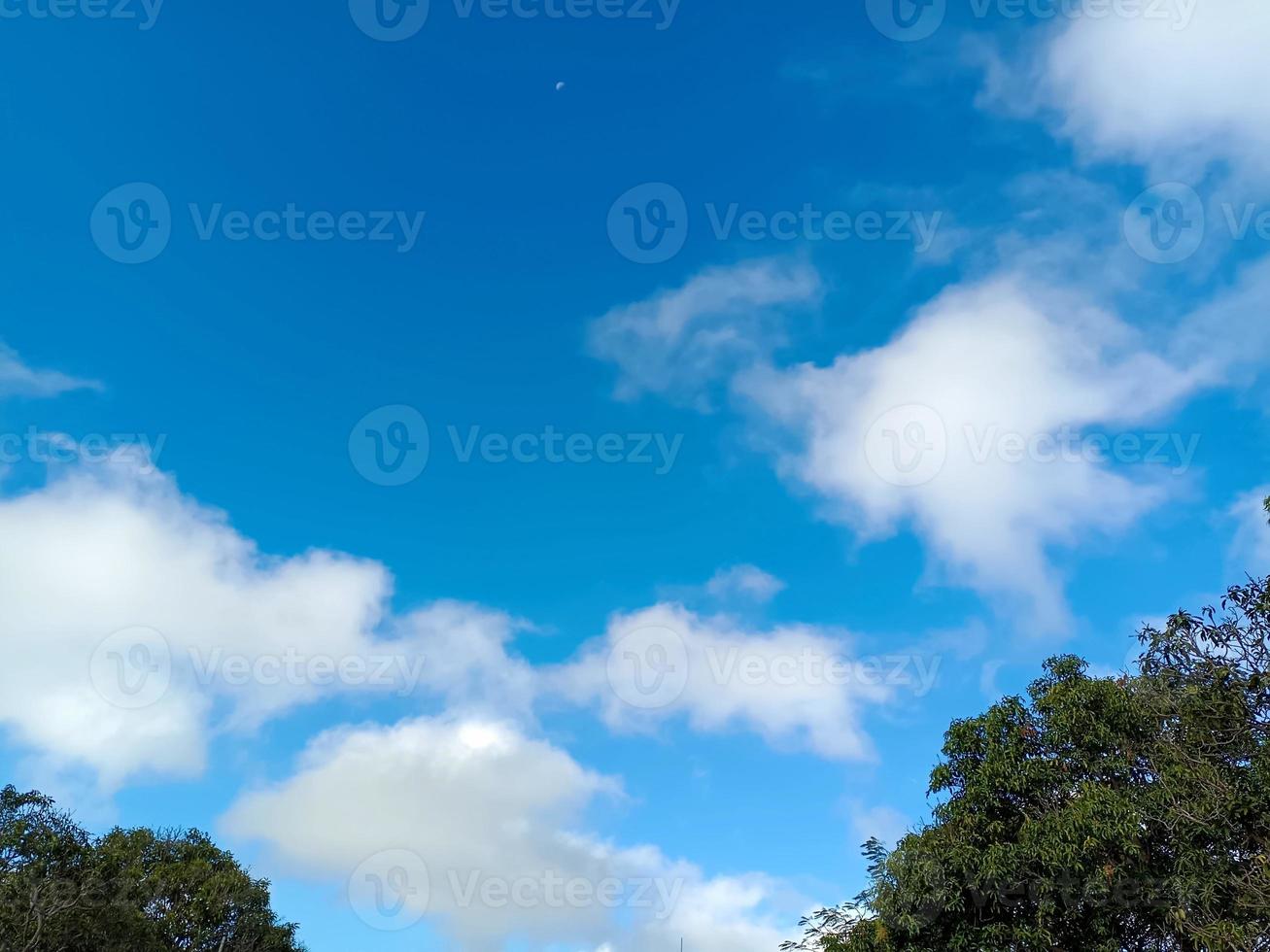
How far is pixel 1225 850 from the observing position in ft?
55.7

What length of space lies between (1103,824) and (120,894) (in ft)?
102

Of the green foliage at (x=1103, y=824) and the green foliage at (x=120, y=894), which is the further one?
the green foliage at (x=120, y=894)

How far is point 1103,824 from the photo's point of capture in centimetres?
1755

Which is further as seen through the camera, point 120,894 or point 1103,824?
point 120,894

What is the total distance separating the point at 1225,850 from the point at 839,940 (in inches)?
358

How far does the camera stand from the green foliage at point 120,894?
70.3 feet

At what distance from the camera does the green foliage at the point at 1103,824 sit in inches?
650

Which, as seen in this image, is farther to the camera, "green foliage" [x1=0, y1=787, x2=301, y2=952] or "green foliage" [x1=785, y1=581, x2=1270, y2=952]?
"green foliage" [x1=0, y1=787, x2=301, y2=952]

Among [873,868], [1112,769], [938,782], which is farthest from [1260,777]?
[873,868]

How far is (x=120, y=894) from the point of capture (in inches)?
1185

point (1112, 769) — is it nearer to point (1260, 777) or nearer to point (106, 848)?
point (1260, 777)

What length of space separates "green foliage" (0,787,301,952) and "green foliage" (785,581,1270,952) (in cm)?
1958

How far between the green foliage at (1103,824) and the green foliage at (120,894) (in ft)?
64.2

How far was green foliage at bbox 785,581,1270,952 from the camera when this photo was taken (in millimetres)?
16500
